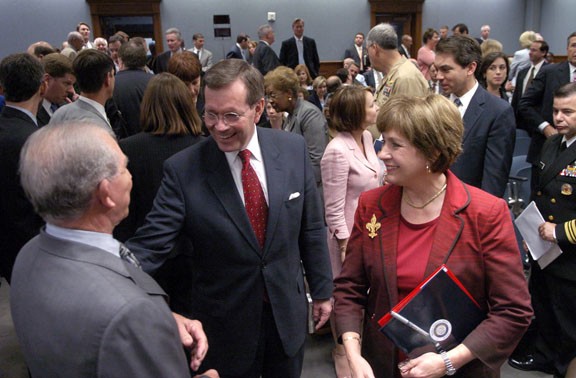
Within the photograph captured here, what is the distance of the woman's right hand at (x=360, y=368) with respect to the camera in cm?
150

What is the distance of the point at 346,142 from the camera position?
2.74 meters

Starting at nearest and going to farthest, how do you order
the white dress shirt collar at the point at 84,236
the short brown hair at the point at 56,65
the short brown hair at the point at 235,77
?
the white dress shirt collar at the point at 84,236 → the short brown hair at the point at 235,77 → the short brown hair at the point at 56,65

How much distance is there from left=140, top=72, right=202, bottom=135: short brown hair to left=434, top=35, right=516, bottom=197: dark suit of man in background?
56.6 inches

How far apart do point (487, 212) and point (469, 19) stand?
41.7ft

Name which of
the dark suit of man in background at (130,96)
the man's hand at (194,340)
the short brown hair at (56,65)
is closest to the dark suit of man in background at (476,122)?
the man's hand at (194,340)

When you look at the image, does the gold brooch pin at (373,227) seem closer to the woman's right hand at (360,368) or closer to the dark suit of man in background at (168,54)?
the woman's right hand at (360,368)

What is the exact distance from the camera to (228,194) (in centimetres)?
175

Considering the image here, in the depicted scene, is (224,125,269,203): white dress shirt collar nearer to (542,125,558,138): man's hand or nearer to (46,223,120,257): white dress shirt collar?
(46,223,120,257): white dress shirt collar

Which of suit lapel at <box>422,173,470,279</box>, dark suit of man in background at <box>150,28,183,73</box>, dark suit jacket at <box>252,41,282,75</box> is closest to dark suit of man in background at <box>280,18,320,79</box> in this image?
dark suit jacket at <box>252,41,282,75</box>

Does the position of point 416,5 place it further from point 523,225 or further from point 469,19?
point 523,225

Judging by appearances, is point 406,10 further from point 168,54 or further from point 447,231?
point 447,231

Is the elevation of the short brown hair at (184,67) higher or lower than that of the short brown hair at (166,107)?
higher

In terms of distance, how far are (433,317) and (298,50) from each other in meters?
7.92

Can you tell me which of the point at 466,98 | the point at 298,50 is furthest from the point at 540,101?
the point at 298,50
